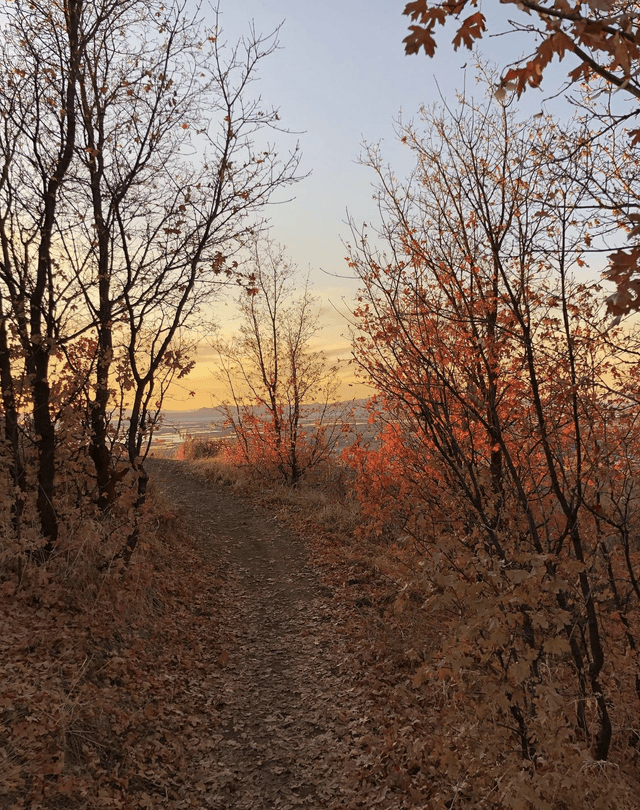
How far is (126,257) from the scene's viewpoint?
9.81 m

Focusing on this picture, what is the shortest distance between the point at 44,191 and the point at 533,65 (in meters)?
7.93

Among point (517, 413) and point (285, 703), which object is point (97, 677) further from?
point (517, 413)

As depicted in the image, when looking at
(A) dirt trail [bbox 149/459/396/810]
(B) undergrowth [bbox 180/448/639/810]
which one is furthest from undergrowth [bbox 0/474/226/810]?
(B) undergrowth [bbox 180/448/639/810]

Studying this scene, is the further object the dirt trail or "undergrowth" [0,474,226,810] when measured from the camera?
the dirt trail

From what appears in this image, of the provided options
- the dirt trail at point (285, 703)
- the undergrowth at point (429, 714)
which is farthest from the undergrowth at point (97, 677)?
the undergrowth at point (429, 714)

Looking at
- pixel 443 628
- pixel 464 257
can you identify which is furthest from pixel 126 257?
pixel 443 628

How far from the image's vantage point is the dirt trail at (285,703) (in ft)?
17.9

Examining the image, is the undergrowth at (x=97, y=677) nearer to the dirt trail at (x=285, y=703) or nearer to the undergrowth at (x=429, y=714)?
the dirt trail at (x=285, y=703)

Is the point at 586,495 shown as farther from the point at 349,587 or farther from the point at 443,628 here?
the point at 349,587

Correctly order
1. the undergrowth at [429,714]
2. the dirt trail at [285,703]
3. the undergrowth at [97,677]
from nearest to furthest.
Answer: the undergrowth at [429,714] < the undergrowth at [97,677] < the dirt trail at [285,703]

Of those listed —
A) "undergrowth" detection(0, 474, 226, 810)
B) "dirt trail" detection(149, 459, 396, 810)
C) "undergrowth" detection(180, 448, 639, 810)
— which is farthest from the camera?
"dirt trail" detection(149, 459, 396, 810)

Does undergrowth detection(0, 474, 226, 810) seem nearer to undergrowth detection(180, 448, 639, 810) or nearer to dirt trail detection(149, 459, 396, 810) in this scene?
dirt trail detection(149, 459, 396, 810)

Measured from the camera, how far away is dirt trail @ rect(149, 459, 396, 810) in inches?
215

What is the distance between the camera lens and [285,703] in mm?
7008
